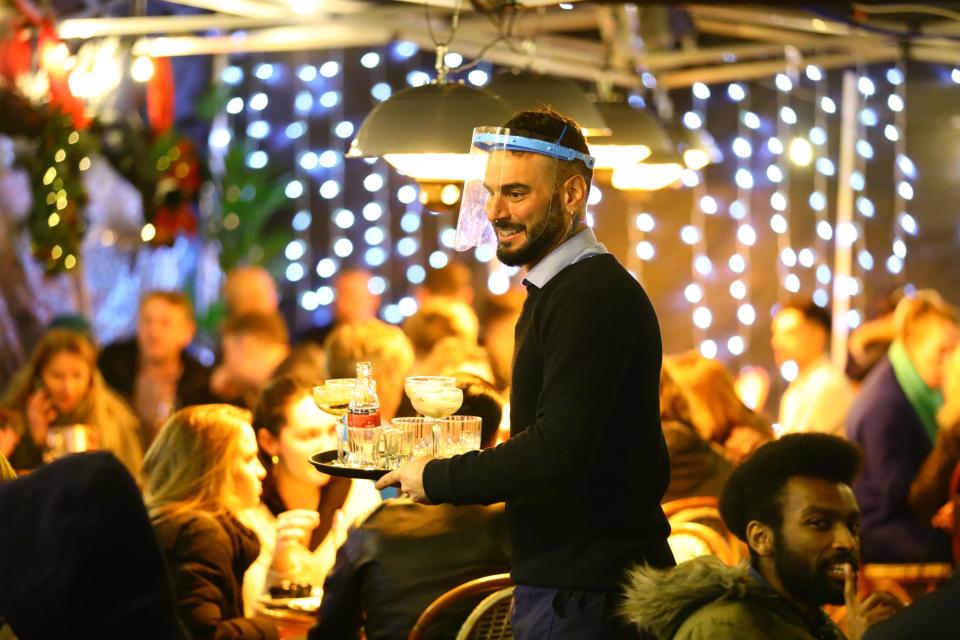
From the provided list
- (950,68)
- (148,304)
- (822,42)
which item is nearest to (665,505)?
(148,304)

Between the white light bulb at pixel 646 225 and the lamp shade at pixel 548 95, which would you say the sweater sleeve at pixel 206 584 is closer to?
the lamp shade at pixel 548 95

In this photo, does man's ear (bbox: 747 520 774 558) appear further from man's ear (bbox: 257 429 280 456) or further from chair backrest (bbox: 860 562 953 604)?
chair backrest (bbox: 860 562 953 604)

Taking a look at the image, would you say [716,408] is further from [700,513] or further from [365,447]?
[365,447]

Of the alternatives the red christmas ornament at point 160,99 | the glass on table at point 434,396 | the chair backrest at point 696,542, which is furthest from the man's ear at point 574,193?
the red christmas ornament at point 160,99

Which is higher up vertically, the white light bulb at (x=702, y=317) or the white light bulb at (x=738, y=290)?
the white light bulb at (x=738, y=290)

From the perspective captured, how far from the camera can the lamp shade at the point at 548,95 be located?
13.3 ft

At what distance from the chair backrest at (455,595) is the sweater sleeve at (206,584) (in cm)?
51

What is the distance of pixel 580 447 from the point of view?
7.38 feet

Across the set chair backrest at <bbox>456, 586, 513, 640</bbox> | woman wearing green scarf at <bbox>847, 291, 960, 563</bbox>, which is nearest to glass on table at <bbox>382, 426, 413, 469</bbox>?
chair backrest at <bbox>456, 586, 513, 640</bbox>

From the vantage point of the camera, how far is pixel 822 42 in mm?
7504

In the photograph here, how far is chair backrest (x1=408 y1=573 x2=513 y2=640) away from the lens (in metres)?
3.08

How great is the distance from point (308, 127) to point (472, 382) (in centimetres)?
551

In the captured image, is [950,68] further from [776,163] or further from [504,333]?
[504,333]

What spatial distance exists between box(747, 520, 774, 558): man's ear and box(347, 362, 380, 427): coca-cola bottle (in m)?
0.75
